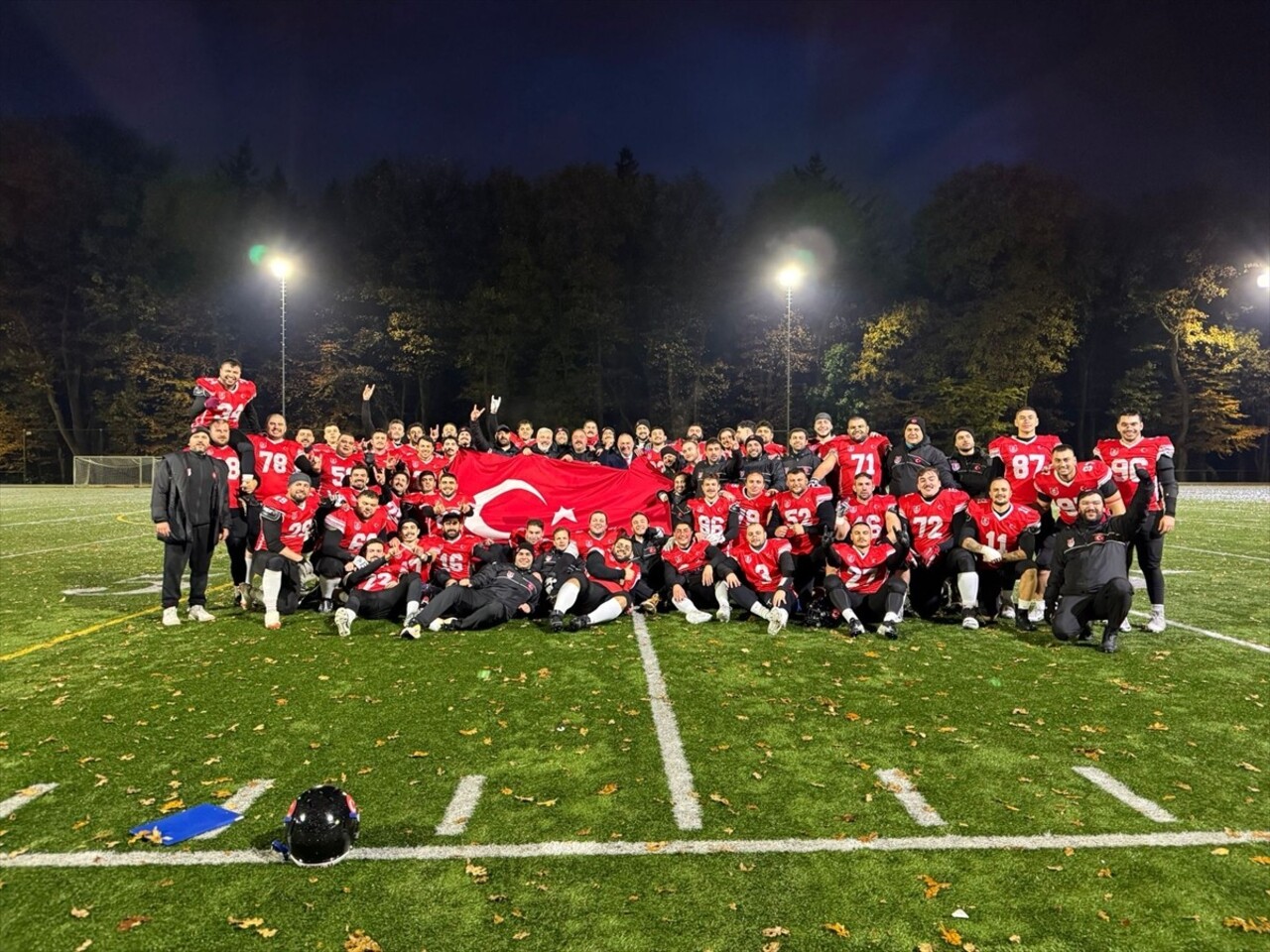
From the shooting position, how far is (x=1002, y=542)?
25.6 ft

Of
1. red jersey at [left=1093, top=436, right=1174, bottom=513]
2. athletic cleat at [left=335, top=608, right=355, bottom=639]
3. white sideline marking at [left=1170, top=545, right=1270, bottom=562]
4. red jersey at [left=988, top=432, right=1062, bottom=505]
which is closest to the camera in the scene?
athletic cleat at [left=335, top=608, right=355, bottom=639]

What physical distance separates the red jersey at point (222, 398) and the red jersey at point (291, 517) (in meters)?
1.14

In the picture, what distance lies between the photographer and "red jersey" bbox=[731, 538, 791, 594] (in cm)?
803

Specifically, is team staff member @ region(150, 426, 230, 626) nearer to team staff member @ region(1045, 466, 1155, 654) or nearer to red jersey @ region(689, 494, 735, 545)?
red jersey @ region(689, 494, 735, 545)

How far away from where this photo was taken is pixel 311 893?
3.08m

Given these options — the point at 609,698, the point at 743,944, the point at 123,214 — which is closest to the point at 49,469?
the point at 123,214

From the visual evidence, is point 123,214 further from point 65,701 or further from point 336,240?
point 65,701

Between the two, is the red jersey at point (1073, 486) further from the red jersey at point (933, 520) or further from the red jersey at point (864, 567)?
the red jersey at point (864, 567)

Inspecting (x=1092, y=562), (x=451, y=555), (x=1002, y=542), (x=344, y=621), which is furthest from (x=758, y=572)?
(x=344, y=621)

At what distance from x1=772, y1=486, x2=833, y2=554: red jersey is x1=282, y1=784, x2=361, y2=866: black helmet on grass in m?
5.72

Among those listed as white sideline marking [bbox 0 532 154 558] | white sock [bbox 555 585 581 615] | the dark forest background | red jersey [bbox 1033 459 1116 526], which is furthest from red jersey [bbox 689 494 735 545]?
the dark forest background

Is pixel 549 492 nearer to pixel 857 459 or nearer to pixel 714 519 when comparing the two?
pixel 714 519

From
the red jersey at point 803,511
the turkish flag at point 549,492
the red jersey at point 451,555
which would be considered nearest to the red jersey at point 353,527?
the red jersey at point 451,555

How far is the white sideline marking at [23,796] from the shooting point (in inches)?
149
